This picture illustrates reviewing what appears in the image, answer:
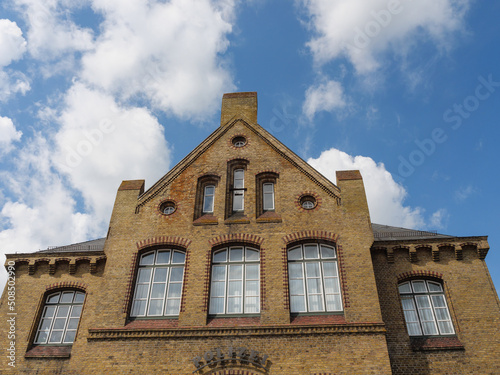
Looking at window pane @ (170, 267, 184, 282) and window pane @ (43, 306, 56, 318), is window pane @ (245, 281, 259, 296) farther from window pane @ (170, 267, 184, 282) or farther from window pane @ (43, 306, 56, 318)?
window pane @ (43, 306, 56, 318)

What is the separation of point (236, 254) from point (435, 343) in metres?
7.29

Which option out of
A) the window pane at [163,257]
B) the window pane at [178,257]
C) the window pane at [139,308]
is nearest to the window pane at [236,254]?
the window pane at [178,257]

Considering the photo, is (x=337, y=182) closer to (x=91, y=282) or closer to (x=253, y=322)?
(x=253, y=322)

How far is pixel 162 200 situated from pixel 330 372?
29.0 ft

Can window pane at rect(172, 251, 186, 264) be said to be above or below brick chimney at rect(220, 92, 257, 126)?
below

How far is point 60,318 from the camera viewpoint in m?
14.9

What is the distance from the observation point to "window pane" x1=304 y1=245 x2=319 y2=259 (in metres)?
14.6

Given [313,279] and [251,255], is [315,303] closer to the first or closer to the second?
[313,279]

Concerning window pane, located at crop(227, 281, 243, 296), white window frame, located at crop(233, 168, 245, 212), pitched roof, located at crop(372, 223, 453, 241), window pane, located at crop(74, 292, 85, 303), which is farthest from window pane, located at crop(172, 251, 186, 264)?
pitched roof, located at crop(372, 223, 453, 241)

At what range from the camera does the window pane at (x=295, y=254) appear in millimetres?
14609

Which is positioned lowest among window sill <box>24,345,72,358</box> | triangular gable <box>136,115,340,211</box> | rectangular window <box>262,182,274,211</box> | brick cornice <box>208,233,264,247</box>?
window sill <box>24,345,72,358</box>

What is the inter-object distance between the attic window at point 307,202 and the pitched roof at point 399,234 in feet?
10.6

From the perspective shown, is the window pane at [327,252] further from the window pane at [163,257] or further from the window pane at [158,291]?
the window pane at [158,291]

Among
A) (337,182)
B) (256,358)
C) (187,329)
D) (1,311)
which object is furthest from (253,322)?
(1,311)
